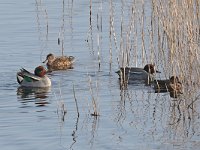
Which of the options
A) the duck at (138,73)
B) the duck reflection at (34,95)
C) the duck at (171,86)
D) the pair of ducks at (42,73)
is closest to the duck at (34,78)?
the pair of ducks at (42,73)

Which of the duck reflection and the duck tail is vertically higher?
the duck tail

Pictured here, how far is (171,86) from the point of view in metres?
11.9

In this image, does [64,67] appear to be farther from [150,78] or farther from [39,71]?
[150,78]

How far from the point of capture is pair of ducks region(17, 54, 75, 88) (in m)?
14.9

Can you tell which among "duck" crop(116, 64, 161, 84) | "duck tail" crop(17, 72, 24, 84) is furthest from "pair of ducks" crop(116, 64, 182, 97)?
"duck tail" crop(17, 72, 24, 84)

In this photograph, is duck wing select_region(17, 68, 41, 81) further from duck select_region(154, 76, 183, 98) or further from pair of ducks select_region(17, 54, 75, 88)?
duck select_region(154, 76, 183, 98)

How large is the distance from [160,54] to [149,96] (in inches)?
61.7

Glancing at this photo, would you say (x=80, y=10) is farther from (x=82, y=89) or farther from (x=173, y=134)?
(x=173, y=134)

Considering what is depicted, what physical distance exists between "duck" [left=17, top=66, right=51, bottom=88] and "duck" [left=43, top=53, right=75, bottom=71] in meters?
0.53

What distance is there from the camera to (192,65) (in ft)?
36.4

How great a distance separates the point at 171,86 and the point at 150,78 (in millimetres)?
3129

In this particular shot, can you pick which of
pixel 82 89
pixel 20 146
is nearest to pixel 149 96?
pixel 82 89

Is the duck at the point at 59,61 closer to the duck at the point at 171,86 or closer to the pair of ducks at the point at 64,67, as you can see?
the pair of ducks at the point at 64,67

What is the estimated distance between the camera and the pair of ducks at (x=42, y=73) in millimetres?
14914
